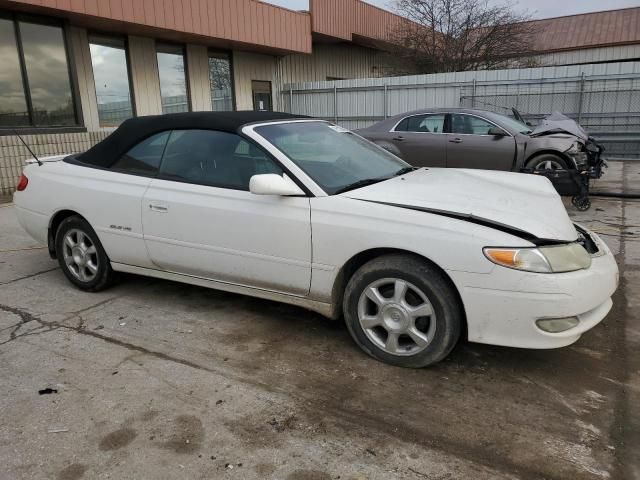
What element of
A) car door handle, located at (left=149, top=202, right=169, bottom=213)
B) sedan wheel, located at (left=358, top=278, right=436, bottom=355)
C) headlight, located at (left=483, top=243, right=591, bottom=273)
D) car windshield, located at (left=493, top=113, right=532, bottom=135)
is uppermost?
car windshield, located at (left=493, top=113, right=532, bottom=135)

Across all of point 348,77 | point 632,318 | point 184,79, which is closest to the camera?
point 632,318

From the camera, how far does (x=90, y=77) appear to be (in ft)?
38.8

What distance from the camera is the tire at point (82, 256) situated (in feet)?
14.1

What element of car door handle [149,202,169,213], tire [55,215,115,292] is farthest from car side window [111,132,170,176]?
tire [55,215,115,292]

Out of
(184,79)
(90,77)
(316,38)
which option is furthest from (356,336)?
(316,38)

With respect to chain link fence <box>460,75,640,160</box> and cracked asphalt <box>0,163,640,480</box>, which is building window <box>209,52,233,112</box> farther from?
cracked asphalt <box>0,163,640,480</box>

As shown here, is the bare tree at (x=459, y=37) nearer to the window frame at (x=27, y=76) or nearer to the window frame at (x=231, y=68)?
the window frame at (x=231, y=68)

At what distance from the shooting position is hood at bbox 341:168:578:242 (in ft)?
9.45

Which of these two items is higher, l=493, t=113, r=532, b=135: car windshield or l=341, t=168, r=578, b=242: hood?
l=493, t=113, r=532, b=135: car windshield

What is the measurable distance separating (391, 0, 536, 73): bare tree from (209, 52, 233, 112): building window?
7410 mm

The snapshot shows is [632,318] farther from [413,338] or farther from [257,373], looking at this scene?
[257,373]

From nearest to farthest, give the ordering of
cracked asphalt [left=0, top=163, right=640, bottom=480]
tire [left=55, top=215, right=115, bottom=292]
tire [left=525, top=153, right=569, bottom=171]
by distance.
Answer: cracked asphalt [left=0, top=163, right=640, bottom=480] → tire [left=55, top=215, right=115, bottom=292] → tire [left=525, top=153, right=569, bottom=171]

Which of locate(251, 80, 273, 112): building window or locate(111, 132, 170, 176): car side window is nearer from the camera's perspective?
locate(111, 132, 170, 176): car side window

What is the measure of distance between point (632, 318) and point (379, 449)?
2.52 metres
